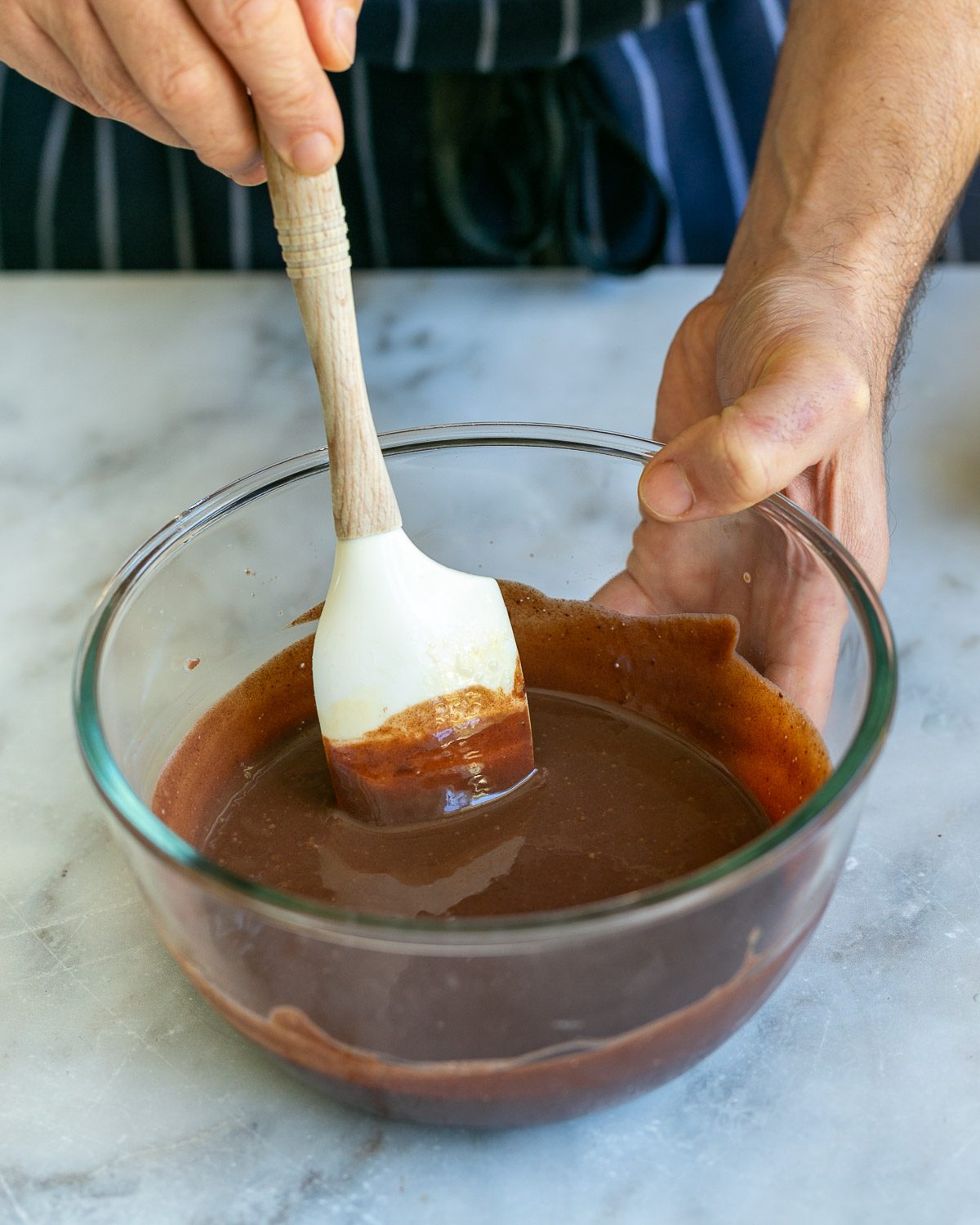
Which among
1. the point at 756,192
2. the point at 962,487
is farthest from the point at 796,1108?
the point at 756,192

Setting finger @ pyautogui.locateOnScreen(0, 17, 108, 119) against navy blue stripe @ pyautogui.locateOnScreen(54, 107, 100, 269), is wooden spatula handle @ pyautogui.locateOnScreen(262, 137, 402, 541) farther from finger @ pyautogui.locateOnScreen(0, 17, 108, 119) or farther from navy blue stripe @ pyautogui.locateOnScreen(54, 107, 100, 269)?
navy blue stripe @ pyautogui.locateOnScreen(54, 107, 100, 269)

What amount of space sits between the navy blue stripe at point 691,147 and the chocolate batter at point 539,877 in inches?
34.3

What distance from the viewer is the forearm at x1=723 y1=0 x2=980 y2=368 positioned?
1.18 metres

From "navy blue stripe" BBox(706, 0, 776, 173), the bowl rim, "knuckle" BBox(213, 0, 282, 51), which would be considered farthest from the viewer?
"navy blue stripe" BBox(706, 0, 776, 173)

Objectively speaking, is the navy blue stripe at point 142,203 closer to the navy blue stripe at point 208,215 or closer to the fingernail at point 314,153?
the navy blue stripe at point 208,215

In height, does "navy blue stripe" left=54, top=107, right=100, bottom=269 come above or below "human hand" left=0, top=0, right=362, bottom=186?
below

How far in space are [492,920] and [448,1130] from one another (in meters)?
0.22

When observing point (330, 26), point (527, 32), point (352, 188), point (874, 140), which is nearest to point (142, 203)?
point (352, 188)

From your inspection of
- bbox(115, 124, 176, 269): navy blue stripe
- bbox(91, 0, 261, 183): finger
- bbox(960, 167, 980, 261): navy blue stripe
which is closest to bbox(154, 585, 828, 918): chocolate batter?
bbox(91, 0, 261, 183): finger

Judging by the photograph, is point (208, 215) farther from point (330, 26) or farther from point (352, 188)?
point (330, 26)

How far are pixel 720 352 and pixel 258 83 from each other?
0.50 m

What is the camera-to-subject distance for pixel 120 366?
4.97 ft

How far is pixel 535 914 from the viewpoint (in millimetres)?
747

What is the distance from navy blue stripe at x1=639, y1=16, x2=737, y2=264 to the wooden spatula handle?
0.95 m
